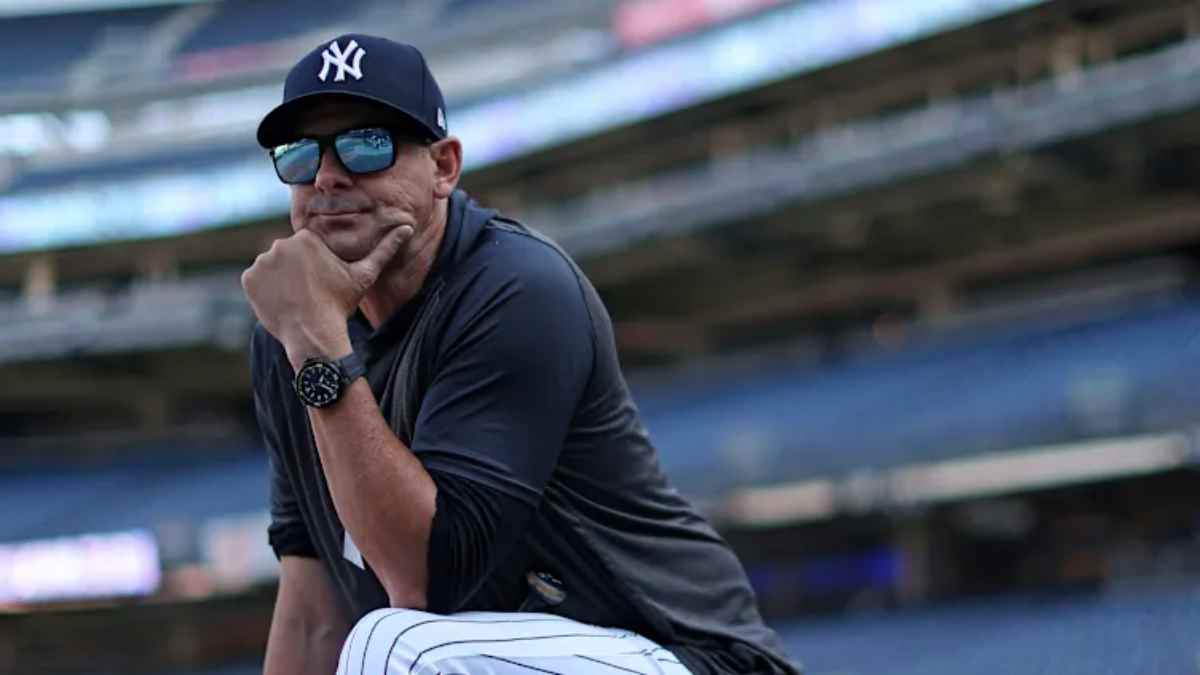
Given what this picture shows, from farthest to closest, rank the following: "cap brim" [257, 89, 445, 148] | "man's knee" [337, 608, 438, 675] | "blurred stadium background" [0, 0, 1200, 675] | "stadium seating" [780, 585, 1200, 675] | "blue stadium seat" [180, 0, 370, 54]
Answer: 1. "blue stadium seat" [180, 0, 370, 54]
2. "blurred stadium background" [0, 0, 1200, 675]
3. "stadium seating" [780, 585, 1200, 675]
4. "cap brim" [257, 89, 445, 148]
5. "man's knee" [337, 608, 438, 675]

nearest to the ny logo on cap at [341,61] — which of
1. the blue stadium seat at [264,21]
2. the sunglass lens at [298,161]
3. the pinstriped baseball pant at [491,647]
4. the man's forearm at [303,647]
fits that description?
the sunglass lens at [298,161]

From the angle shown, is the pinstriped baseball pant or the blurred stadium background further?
the blurred stadium background

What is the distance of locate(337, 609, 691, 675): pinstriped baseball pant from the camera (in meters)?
2.18

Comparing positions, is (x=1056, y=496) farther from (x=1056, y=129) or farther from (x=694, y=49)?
(x=694, y=49)

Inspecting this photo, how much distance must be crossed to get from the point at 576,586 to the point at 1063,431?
11.0 metres

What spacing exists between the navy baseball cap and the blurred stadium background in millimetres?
7676

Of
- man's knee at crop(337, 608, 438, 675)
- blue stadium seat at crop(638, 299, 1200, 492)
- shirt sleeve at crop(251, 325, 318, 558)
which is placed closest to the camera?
man's knee at crop(337, 608, 438, 675)

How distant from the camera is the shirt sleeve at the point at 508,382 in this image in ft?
7.69

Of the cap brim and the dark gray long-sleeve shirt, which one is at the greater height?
the cap brim

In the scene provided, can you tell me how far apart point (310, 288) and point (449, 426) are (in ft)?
0.93

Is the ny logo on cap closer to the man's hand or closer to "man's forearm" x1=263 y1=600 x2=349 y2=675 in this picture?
the man's hand

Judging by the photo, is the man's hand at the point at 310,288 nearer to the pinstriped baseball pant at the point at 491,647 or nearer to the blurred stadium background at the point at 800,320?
the pinstriped baseball pant at the point at 491,647

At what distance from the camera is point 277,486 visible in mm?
2812

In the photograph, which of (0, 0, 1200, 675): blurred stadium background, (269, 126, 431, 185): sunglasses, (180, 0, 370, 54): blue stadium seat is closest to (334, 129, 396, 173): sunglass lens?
(269, 126, 431, 185): sunglasses
